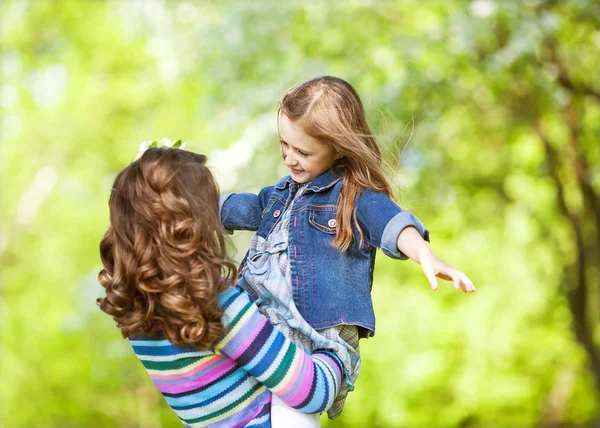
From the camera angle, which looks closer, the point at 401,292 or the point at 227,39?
the point at 227,39

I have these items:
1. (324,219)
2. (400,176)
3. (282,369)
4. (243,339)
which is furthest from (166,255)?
(400,176)

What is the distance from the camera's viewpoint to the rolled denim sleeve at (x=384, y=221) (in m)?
1.87

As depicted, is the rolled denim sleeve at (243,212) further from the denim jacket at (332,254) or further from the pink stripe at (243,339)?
the pink stripe at (243,339)

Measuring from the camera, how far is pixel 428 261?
1.75m

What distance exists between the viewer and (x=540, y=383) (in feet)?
40.2

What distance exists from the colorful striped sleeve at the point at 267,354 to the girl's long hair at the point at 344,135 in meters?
0.31

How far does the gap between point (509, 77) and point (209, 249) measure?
5.75 m

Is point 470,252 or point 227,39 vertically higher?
point 227,39

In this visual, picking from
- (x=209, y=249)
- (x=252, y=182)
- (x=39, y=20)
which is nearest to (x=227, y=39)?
(x=252, y=182)

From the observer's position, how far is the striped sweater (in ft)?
5.81

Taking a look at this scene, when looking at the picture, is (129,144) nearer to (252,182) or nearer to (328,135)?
(252,182)

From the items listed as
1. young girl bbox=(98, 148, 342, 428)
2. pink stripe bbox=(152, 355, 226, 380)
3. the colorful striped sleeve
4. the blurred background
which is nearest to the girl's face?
young girl bbox=(98, 148, 342, 428)

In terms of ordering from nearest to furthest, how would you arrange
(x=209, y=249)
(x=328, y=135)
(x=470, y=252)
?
(x=209, y=249) → (x=328, y=135) → (x=470, y=252)

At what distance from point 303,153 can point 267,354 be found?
1.85 ft
